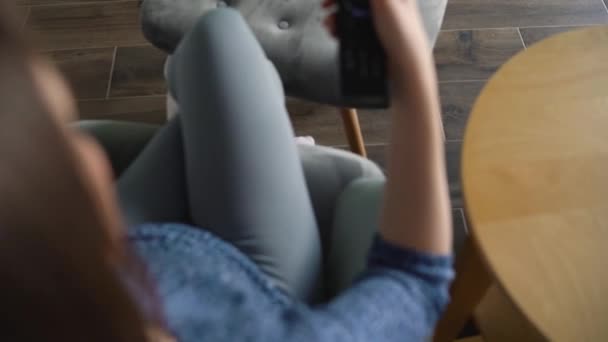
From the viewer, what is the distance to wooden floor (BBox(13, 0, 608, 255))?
1.31m

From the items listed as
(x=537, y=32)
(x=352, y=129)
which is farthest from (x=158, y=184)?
(x=537, y=32)

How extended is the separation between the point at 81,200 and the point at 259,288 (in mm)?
329

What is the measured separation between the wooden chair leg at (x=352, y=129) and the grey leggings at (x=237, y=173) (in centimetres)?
45

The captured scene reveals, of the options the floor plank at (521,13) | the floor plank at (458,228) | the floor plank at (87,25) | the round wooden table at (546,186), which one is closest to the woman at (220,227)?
the round wooden table at (546,186)

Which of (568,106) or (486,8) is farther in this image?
(486,8)

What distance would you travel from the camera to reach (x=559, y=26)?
147 centimetres

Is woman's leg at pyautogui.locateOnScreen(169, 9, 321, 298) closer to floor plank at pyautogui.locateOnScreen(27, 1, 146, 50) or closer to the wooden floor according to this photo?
the wooden floor

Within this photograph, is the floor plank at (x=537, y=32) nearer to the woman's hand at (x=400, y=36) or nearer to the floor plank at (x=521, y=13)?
the floor plank at (x=521, y=13)

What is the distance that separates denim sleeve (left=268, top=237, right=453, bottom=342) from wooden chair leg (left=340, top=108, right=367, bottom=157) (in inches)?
22.7

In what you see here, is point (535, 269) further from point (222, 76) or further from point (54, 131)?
point (54, 131)

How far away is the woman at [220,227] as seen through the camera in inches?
10.6

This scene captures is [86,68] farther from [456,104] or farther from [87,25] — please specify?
[456,104]

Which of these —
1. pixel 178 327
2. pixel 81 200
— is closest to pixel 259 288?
pixel 178 327

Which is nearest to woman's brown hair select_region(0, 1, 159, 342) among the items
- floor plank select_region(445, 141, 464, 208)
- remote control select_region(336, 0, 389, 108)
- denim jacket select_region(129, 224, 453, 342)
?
denim jacket select_region(129, 224, 453, 342)
